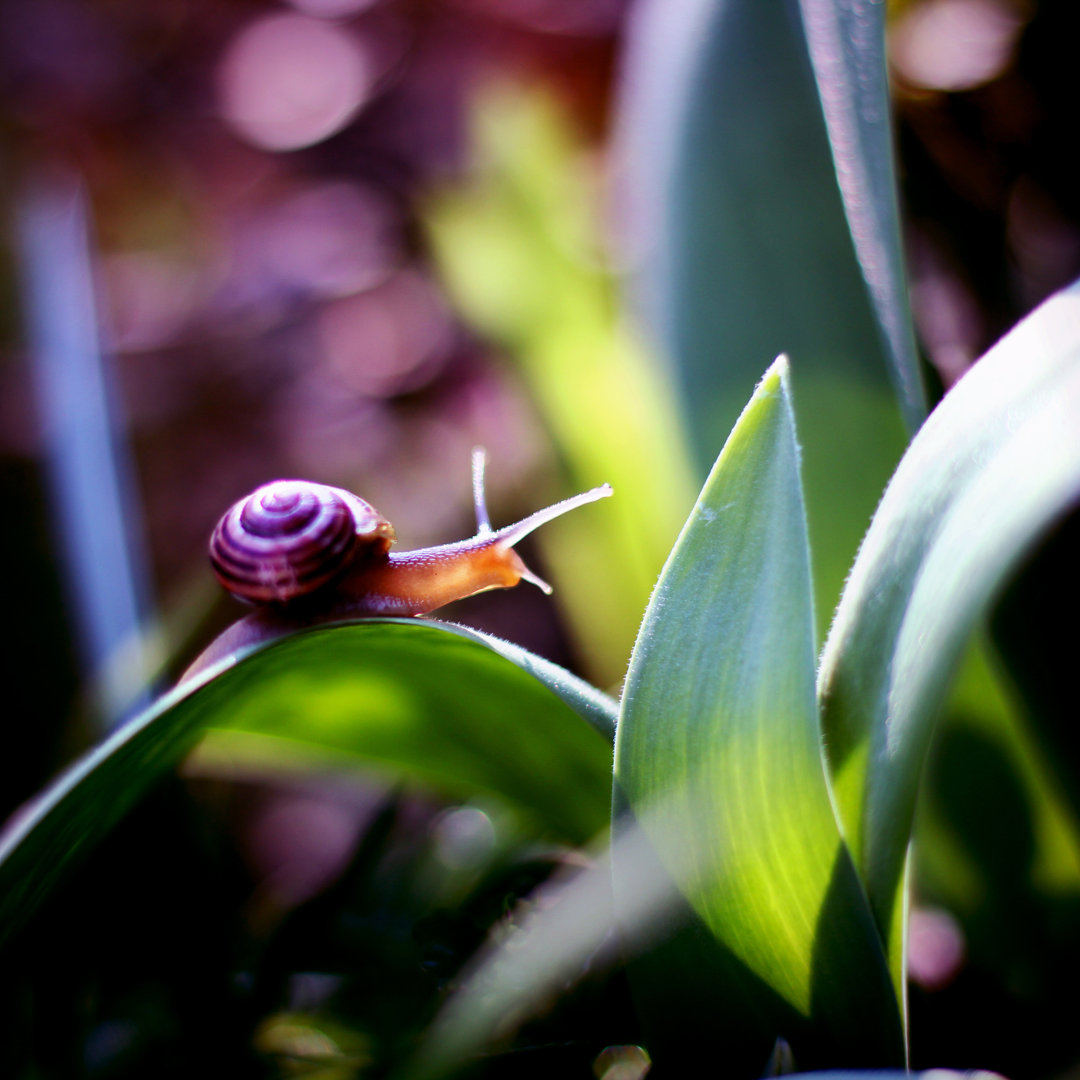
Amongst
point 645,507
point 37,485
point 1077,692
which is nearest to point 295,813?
point 37,485

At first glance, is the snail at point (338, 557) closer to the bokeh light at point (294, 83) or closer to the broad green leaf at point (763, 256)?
the broad green leaf at point (763, 256)

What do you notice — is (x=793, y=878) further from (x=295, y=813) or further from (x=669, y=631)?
(x=295, y=813)

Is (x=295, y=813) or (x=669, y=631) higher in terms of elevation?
(x=669, y=631)

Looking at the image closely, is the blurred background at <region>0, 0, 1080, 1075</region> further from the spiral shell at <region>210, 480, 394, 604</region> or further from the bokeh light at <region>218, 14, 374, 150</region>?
the spiral shell at <region>210, 480, 394, 604</region>

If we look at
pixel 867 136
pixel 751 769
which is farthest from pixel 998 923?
pixel 867 136

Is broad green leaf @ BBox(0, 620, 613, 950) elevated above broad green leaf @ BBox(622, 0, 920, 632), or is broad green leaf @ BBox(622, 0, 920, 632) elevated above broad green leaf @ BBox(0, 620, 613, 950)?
broad green leaf @ BBox(622, 0, 920, 632)

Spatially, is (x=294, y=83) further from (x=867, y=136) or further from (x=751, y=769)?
(x=751, y=769)

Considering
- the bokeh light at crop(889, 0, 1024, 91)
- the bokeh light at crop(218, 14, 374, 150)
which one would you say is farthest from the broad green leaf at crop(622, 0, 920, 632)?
the bokeh light at crop(218, 14, 374, 150)
